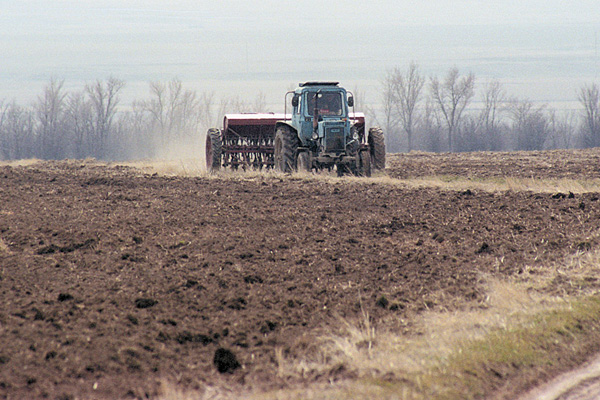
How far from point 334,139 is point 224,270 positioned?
11.5m

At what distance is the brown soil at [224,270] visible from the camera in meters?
5.62

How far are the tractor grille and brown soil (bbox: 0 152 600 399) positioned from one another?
401cm

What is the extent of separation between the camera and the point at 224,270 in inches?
334

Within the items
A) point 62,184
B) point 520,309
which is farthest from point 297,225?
point 62,184

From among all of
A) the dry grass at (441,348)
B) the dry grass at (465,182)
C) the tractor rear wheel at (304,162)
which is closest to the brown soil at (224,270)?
the dry grass at (441,348)

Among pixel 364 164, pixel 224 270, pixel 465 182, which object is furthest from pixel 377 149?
pixel 224 270

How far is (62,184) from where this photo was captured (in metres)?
19.2

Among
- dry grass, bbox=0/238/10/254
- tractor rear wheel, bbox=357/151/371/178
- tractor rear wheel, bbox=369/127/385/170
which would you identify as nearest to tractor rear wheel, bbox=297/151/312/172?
tractor rear wheel, bbox=357/151/371/178

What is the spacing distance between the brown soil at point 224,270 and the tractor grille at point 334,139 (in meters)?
4.01

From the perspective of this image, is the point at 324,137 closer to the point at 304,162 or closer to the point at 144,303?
the point at 304,162

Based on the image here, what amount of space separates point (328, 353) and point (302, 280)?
2.29m

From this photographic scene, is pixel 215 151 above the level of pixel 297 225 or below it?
above

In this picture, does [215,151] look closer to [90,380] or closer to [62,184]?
[62,184]

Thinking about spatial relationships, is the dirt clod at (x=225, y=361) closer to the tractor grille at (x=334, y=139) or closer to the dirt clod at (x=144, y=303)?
the dirt clod at (x=144, y=303)
